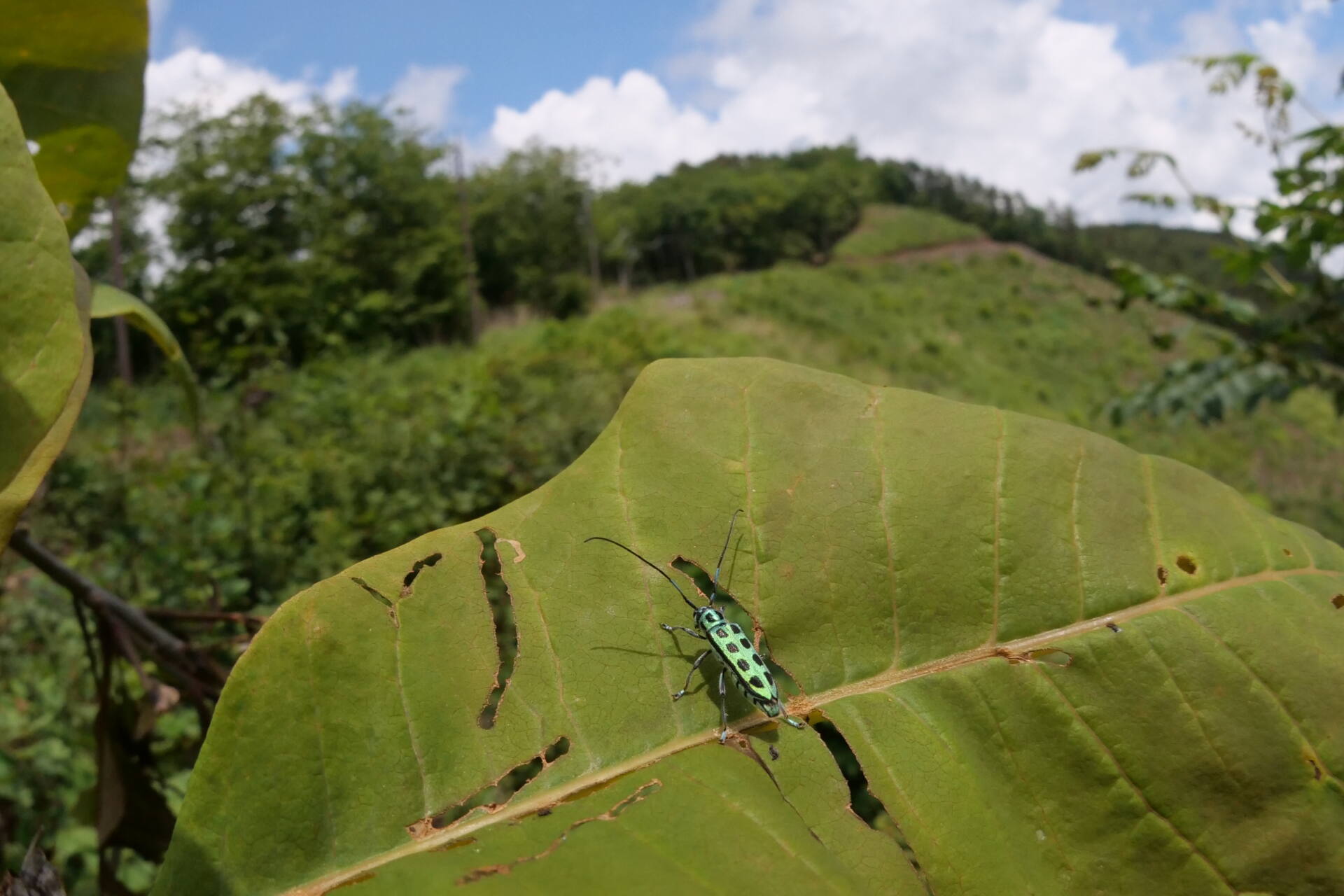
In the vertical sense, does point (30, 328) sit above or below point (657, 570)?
above

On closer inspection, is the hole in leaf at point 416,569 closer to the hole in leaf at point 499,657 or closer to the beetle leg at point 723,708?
the hole in leaf at point 499,657

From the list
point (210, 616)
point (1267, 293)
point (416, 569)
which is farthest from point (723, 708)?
point (1267, 293)

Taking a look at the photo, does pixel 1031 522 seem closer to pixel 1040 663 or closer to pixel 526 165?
pixel 1040 663

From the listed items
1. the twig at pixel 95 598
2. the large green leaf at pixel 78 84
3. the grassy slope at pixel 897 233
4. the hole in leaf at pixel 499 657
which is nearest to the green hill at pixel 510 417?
the twig at pixel 95 598

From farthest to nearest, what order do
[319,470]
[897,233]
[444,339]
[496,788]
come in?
[897,233], [444,339], [319,470], [496,788]

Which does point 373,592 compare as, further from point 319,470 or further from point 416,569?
point 319,470

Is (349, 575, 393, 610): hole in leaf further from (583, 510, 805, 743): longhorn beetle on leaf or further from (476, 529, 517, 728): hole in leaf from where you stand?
(583, 510, 805, 743): longhorn beetle on leaf

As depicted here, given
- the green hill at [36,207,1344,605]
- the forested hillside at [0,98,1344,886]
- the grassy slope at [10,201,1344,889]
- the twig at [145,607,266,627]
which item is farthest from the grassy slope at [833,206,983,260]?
the twig at [145,607,266,627]
